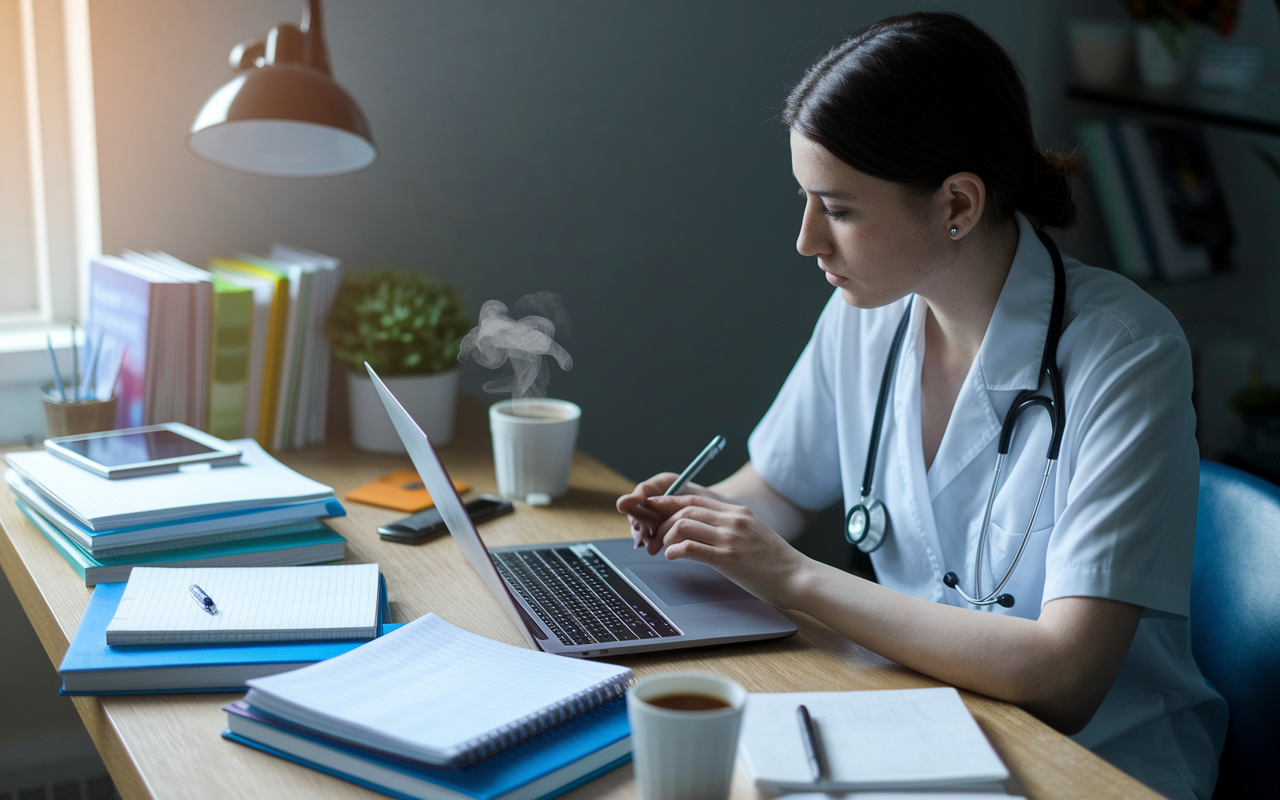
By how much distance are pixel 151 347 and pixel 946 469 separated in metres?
1.13

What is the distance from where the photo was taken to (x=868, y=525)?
1.33 metres

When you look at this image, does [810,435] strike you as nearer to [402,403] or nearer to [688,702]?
[402,403]

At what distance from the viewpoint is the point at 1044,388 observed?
3.90 ft

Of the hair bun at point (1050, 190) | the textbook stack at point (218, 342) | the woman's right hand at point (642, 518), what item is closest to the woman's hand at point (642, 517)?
the woman's right hand at point (642, 518)

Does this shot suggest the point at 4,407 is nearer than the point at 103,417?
No

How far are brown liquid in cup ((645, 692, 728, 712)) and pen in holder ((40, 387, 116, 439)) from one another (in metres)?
1.13

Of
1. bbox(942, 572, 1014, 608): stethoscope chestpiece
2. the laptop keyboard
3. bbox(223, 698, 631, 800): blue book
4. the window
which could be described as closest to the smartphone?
the laptop keyboard

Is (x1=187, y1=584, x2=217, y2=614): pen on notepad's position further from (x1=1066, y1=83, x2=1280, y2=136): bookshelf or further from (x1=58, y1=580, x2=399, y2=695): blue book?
(x1=1066, y1=83, x2=1280, y2=136): bookshelf

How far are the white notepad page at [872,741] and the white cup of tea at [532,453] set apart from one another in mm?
655

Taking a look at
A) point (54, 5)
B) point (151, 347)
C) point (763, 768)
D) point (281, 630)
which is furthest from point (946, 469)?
point (54, 5)

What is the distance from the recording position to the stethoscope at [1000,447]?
115 cm

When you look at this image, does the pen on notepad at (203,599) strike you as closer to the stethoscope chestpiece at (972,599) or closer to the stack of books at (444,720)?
the stack of books at (444,720)

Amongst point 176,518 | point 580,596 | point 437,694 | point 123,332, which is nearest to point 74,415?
point 123,332

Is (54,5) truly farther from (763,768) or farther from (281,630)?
(763,768)
